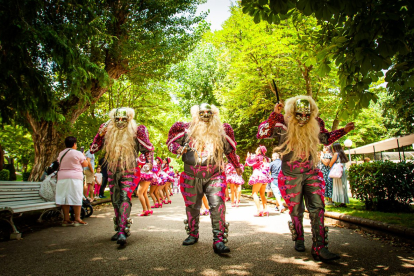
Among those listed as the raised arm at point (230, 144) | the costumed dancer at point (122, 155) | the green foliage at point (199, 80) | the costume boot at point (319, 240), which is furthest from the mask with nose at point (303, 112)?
the green foliage at point (199, 80)

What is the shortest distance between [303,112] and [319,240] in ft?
5.75

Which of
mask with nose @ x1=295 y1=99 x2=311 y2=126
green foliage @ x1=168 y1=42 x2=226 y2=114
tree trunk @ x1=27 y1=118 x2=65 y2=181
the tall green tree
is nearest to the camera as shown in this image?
mask with nose @ x1=295 y1=99 x2=311 y2=126

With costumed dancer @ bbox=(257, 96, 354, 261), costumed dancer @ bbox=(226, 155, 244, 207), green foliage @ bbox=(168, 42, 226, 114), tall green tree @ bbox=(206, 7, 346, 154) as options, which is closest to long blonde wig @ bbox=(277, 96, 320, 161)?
costumed dancer @ bbox=(257, 96, 354, 261)

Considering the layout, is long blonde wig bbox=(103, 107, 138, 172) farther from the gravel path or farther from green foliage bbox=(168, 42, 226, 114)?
green foliage bbox=(168, 42, 226, 114)

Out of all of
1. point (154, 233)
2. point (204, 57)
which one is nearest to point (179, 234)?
point (154, 233)

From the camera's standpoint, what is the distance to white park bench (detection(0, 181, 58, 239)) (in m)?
5.15

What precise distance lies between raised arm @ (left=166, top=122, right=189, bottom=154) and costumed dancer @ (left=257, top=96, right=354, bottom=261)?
1223 mm

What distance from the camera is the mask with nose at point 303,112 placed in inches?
159

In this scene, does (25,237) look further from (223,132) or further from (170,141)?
(223,132)

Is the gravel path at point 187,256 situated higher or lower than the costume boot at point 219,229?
lower

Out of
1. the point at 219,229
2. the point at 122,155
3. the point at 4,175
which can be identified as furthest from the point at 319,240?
the point at 4,175

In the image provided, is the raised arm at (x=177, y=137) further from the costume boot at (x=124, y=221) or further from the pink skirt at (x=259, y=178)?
the pink skirt at (x=259, y=178)

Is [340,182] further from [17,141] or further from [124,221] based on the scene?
[17,141]

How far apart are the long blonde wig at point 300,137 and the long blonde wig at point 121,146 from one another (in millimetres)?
2472
